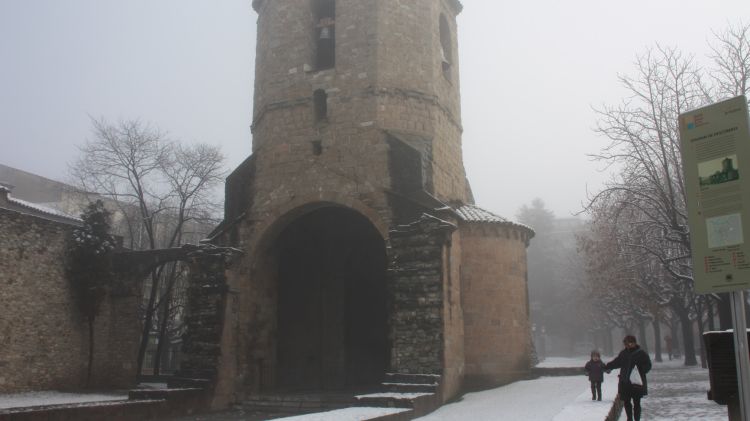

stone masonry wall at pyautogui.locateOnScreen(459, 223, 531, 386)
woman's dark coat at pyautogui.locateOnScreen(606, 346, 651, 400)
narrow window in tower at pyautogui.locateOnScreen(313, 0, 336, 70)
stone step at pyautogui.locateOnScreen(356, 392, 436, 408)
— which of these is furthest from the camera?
narrow window in tower at pyautogui.locateOnScreen(313, 0, 336, 70)

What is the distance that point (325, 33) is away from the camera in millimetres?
18062

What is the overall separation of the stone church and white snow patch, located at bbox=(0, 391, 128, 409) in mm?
→ 2800

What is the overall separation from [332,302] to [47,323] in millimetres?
8600

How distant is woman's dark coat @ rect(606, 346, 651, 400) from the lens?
8.31m

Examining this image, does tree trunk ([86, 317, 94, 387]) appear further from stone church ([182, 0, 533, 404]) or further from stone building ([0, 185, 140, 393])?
stone church ([182, 0, 533, 404])

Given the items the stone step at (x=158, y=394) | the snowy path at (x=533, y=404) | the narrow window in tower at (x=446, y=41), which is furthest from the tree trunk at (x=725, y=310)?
the stone step at (x=158, y=394)

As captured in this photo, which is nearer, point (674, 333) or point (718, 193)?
point (718, 193)

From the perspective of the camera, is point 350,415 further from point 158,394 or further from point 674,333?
point 674,333

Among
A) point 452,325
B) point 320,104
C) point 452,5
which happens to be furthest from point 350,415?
point 452,5

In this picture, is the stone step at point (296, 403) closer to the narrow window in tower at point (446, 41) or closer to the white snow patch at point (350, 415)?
the white snow patch at point (350, 415)

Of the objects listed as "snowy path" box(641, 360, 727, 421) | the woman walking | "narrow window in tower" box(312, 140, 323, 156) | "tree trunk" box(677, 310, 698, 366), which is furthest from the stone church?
"tree trunk" box(677, 310, 698, 366)

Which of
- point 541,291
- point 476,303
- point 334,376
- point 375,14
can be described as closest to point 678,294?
point 476,303

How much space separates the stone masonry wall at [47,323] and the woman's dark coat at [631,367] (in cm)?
1597

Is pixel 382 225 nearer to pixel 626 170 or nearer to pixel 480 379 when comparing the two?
pixel 480 379
